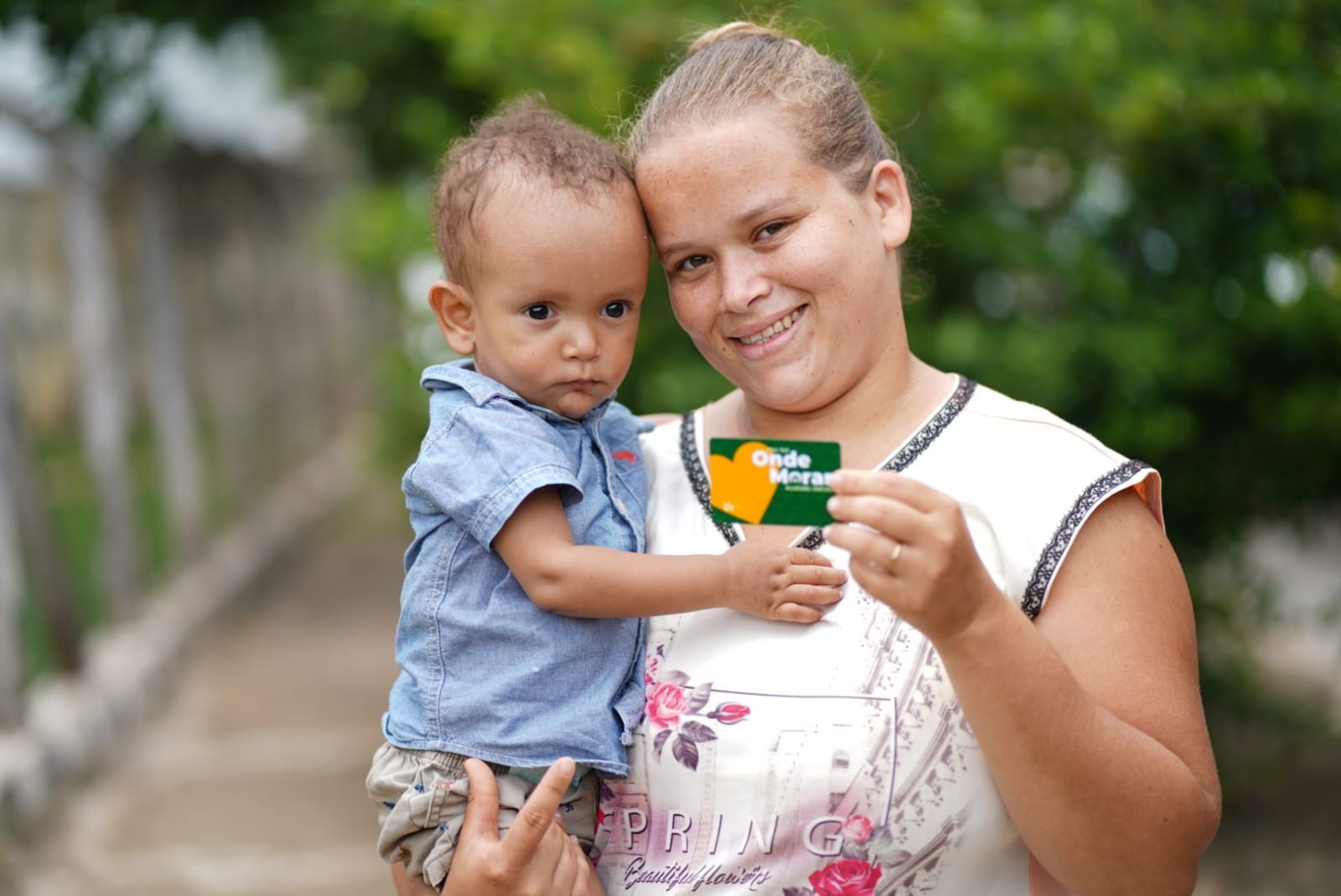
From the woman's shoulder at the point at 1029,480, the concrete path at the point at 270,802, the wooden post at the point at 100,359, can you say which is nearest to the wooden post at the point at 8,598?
the concrete path at the point at 270,802

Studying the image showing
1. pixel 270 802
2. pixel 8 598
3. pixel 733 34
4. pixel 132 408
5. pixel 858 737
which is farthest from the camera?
pixel 132 408

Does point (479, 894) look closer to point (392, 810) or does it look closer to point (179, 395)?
point (392, 810)

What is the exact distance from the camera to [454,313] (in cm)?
210

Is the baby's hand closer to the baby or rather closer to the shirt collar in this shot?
the baby

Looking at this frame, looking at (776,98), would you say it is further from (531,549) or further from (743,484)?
(531,549)

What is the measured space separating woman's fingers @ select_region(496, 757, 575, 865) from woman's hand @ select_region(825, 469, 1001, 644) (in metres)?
0.53

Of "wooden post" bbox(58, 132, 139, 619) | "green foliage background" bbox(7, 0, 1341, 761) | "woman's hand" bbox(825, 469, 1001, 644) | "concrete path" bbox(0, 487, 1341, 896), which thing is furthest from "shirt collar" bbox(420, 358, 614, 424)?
"wooden post" bbox(58, 132, 139, 619)

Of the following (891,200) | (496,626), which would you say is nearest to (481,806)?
(496,626)

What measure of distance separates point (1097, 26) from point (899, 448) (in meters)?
2.07

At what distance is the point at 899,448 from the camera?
1969 millimetres

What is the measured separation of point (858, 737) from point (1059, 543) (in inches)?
14.1

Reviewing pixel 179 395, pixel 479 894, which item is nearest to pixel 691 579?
pixel 479 894

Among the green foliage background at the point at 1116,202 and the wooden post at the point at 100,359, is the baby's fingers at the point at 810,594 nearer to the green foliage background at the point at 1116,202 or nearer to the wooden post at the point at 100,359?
the green foliage background at the point at 1116,202

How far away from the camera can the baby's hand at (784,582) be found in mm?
1841
